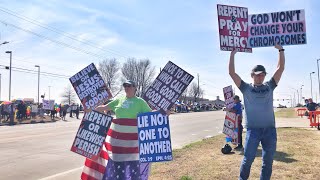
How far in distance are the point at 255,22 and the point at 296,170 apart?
126 inches

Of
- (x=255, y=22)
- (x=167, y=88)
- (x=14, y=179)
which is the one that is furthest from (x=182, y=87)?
(x=14, y=179)

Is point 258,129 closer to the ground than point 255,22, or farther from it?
closer to the ground

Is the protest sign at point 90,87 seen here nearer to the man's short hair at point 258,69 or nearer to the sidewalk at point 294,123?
the man's short hair at point 258,69

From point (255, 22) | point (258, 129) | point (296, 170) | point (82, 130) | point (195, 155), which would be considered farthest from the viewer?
point (195, 155)

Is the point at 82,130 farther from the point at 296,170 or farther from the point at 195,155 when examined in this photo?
A: the point at 195,155

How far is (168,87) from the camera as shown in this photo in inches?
237

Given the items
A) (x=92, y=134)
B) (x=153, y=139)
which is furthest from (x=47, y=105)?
(x=153, y=139)

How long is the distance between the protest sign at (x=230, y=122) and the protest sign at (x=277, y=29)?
538 cm

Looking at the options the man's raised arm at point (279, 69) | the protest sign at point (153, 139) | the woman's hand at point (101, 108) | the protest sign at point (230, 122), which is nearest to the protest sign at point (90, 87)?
the woman's hand at point (101, 108)

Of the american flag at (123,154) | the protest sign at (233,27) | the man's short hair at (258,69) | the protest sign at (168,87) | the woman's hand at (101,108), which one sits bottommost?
the american flag at (123,154)

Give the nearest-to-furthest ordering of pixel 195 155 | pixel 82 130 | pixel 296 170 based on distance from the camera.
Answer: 1. pixel 82 130
2. pixel 296 170
3. pixel 195 155

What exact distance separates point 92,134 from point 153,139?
935 mm

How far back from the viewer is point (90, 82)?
20.6ft

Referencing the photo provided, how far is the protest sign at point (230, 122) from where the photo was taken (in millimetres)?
11820
